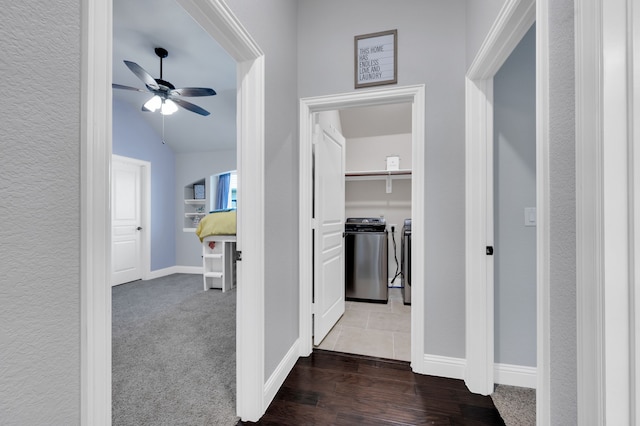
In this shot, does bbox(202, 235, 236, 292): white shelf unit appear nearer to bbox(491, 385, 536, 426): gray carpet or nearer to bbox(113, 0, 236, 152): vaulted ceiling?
bbox(113, 0, 236, 152): vaulted ceiling

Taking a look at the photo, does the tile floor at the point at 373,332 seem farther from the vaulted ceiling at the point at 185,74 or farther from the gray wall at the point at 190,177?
the gray wall at the point at 190,177

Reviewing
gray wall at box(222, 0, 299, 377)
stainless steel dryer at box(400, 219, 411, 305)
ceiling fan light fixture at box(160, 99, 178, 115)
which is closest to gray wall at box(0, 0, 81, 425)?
gray wall at box(222, 0, 299, 377)

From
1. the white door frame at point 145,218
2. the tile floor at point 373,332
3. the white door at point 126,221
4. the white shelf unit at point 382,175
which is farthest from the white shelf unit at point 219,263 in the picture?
the white shelf unit at point 382,175

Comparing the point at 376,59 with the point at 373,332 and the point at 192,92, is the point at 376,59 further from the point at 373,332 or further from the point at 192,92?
the point at 373,332

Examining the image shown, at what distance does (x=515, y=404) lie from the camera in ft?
5.16

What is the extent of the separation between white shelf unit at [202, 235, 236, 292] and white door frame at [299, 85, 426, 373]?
2062mm

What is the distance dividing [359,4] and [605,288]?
225 centimetres

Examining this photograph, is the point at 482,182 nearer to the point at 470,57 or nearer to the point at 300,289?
the point at 470,57

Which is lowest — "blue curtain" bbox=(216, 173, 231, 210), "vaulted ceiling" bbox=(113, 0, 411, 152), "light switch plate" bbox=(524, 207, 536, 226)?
"light switch plate" bbox=(524, 207, 536, 226)

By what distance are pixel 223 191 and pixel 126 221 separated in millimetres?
1661

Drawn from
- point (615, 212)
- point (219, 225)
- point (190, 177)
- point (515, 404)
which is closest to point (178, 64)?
point (219, 225)

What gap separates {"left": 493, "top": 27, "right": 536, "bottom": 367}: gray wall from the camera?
5.65 feet

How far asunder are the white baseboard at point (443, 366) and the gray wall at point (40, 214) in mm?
1913

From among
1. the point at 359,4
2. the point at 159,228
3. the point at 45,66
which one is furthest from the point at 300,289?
the point at 159,228
